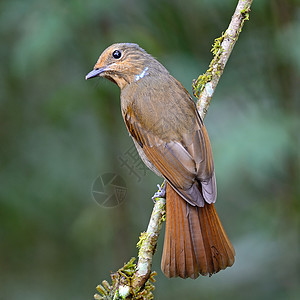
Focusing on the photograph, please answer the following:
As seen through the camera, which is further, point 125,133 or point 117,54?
point 125,133

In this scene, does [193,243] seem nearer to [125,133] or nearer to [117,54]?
[117,54]

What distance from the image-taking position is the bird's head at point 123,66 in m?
3.95

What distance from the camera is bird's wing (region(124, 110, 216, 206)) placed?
3188 millimetres

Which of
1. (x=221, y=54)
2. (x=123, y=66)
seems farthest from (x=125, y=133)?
(x=221, y=54)

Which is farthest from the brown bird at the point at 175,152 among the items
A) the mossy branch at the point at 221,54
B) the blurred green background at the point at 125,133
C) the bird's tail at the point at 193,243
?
the blurred green background at the point at 125,133

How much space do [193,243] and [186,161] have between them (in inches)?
21.9

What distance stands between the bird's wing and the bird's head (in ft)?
1.43

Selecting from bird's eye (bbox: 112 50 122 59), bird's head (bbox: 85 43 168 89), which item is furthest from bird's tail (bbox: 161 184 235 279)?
bird's eye (bbox: 112 50 122 59)

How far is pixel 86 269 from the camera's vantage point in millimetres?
6012

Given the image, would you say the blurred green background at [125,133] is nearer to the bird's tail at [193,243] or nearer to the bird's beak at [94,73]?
the bird's beak at [94,73]

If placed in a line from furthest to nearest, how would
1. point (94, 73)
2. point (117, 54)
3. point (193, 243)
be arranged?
point (117, 54)
point (94, 73)
point (193, 243)

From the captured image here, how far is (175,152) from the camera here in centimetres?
342

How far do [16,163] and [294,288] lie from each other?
A: 8.57 ft

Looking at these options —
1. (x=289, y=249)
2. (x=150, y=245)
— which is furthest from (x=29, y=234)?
(x=150, y=245)
